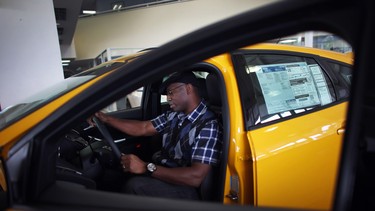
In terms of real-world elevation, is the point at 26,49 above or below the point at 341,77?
above

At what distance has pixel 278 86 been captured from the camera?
5.48ft

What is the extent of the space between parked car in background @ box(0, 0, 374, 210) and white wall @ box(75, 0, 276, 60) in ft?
26.0

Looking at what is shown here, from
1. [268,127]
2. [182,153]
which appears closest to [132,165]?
[182,153]

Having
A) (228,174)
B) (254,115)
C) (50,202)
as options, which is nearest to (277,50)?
(254,115)

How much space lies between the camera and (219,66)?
157 centimetres

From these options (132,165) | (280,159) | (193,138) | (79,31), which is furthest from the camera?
(79,31)

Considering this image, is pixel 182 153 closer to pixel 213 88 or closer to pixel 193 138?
pixel 193 138

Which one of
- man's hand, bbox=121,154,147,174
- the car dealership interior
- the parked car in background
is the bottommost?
man's hand, bbox=121,154,147,174

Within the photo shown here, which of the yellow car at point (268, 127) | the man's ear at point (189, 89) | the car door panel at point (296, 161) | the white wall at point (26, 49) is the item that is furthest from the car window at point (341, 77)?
the white wall at point (26, 49)

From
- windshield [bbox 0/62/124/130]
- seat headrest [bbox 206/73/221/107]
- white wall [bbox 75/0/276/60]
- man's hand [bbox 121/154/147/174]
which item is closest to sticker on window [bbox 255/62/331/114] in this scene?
seat headrest [bbox 206/73/221/107]

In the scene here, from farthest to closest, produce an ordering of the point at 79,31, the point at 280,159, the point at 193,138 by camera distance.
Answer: the point at 79,31 < the point at 193,138 < the point at 280,159

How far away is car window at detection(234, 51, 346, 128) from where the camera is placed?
156 cm

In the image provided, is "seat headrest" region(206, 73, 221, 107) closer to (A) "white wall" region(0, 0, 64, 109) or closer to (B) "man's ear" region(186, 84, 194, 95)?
(B) "man's ear" region(186, 84, 194, 95)

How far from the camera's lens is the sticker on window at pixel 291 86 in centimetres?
163
